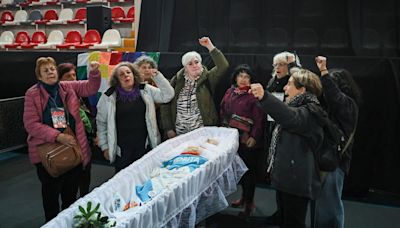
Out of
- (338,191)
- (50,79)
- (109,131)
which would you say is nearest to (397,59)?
(338,191)

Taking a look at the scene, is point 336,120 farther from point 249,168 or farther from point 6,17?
point 6,17

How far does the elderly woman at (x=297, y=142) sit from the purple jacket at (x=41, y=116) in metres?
1.45

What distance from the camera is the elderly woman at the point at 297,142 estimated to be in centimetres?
209

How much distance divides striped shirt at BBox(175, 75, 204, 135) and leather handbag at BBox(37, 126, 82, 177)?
1023 millimetres

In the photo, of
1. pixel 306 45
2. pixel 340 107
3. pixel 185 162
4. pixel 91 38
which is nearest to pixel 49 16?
pixel 91 38

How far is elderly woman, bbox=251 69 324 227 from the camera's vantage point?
2.09m

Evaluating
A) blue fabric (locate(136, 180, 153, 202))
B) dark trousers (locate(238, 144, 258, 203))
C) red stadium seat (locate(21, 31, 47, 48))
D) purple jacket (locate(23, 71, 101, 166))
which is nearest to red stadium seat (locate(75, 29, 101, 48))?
red stadium seat (locate(21, 31, 47, 48))

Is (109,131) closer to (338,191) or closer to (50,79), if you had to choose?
(50,79)

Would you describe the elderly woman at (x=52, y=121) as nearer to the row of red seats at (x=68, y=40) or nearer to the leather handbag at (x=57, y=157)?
the leather handbag at (x=57, y=157)

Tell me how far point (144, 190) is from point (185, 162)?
1.32ft

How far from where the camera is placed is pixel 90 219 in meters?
1.71

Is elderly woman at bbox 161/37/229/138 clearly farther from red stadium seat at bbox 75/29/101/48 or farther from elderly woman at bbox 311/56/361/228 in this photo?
red stadium seat at bbox 75/29/101/48

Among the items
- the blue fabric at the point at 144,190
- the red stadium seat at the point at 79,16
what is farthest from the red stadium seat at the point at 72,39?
the blue fabric at the point at 144,190

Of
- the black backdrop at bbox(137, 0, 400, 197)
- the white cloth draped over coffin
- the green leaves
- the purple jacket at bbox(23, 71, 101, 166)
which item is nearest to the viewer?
the green leaves
